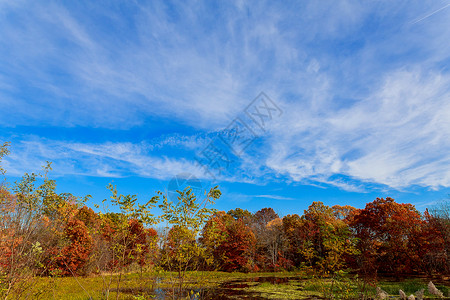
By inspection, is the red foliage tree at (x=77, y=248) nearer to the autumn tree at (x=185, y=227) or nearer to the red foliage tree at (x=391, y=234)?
the autumn tree at (x=185, y=227)

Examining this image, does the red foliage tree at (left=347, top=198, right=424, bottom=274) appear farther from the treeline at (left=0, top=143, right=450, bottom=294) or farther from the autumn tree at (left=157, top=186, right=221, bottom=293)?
the autumn tree at (left=157, top=186, right=221, bottom=293)

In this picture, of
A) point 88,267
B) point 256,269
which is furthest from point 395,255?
point 88,267

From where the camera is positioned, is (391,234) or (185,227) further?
(391,234)

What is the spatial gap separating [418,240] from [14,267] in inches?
938

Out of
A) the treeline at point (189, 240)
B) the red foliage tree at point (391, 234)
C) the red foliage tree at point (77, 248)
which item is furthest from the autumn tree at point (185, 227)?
the red foliage tree at point (77, 248)

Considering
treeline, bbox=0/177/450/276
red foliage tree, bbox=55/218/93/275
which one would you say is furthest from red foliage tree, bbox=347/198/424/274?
red foliage tree, bbox=55/218/93/275

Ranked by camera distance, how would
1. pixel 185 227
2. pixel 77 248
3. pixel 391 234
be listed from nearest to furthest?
pixel 185 227 < pixel 391 234 < pixel 77 248

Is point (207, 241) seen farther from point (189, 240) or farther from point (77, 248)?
point (77, 248)

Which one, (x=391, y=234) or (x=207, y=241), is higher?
(x=391, y=234)

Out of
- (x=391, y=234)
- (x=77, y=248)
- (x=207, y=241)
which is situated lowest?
(x=77, y=248)

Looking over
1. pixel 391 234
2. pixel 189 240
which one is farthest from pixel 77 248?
pixel 391 234

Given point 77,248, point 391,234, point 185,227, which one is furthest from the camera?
point 77,248

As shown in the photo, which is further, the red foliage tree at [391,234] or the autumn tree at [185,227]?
the red foliage tree at [391,234]

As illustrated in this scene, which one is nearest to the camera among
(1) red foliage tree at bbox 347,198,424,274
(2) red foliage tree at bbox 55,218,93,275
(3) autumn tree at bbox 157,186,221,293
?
(3) autumn tree at bbox 157,186,221,293
